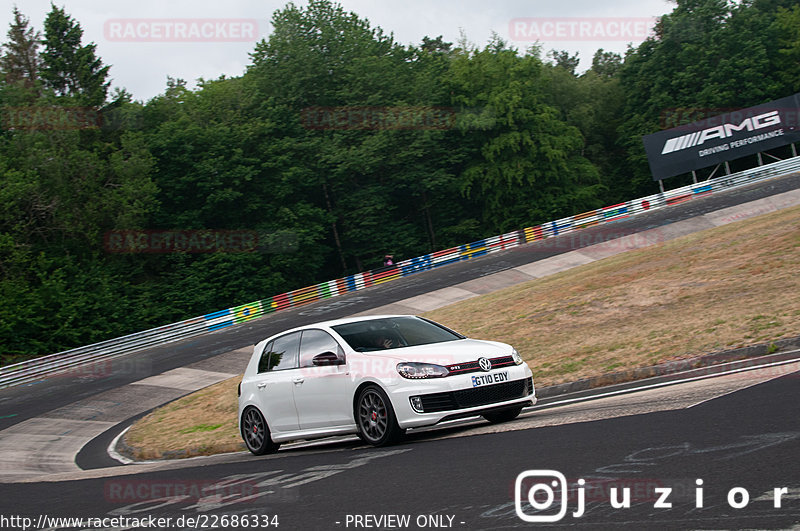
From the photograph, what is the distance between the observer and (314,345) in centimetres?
1079

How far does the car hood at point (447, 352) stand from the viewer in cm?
954

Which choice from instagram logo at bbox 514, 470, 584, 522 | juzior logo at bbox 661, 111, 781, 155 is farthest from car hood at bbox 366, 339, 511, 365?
juzior logo at bbox 661, 111, 781, 155

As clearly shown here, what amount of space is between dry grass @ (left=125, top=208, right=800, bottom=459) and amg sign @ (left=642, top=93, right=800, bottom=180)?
96.9 feet

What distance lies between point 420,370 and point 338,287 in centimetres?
3744

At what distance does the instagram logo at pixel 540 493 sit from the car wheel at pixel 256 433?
5.41 metres

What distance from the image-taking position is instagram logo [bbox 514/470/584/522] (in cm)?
539

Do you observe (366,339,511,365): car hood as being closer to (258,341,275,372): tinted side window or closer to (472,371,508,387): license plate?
(472,371,508,387): license plate

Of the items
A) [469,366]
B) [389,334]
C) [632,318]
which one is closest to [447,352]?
[469,366]

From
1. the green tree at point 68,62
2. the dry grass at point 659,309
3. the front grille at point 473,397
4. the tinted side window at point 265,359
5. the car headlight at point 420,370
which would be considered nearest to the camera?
the front grille at point 473,397

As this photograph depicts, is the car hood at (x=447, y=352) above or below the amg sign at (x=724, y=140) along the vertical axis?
below

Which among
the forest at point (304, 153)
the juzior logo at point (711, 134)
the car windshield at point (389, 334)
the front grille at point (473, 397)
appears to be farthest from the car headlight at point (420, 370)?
the juzior logo at point (711, 134)

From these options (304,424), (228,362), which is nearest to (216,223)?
(228,362)

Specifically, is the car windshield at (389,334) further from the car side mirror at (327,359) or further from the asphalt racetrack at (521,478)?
the asphalt racetrack at (521,478)

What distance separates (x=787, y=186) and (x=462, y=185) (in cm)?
2617
